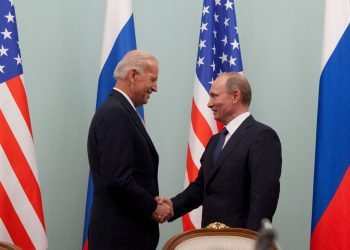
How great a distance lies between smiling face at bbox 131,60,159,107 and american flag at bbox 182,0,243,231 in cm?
92

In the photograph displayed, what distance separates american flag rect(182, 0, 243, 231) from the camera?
10.3ft

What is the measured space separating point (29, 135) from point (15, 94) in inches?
9.5

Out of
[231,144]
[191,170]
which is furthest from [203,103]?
[231,144]

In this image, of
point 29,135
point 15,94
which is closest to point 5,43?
Answer: point 15,94

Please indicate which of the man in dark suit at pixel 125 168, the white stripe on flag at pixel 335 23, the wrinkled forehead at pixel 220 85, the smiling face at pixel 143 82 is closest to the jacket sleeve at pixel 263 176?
the wrinkled forehead at pixel 220 85

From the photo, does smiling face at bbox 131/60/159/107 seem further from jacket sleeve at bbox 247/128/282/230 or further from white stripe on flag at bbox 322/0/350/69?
white stripe on flag at bbox 322/0/350/69

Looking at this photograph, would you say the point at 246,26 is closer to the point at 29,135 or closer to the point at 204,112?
the point at 204,112

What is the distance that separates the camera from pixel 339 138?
9.02ft

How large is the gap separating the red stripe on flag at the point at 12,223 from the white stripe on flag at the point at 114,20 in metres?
1.06

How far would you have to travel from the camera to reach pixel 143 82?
7.37ft

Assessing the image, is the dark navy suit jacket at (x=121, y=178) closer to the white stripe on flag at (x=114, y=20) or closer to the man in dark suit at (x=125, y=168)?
the man in dark suit at (x=125, y=168)

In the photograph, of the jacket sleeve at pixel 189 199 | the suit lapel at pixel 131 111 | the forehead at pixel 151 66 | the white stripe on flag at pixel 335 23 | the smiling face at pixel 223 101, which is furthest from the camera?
the white stripe on flag at pixel 335 23

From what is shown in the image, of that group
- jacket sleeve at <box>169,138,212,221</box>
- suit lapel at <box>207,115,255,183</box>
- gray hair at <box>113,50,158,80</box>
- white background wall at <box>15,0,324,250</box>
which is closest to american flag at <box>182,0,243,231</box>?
white background wall at <box>15,0,324,250</box>

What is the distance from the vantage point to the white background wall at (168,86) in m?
3.35
